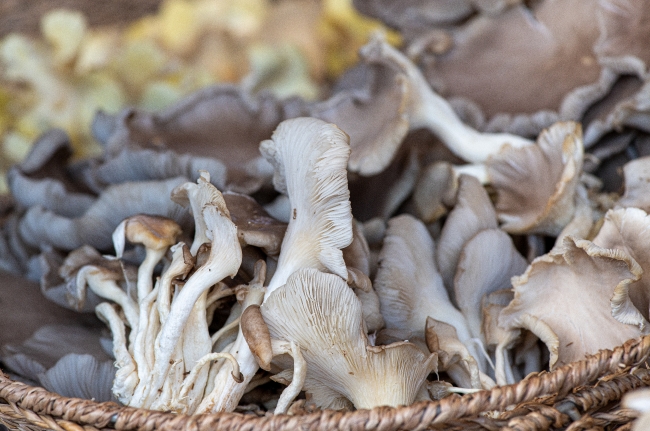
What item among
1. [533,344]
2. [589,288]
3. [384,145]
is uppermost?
[384,145]

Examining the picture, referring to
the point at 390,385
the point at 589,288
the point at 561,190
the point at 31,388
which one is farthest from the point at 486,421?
the point at 31,388

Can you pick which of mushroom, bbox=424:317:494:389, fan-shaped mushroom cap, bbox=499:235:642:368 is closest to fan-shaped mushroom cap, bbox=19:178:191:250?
mushroom, bbox=424:317:494:389

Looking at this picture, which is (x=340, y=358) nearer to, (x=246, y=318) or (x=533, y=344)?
(x=246, y=318)

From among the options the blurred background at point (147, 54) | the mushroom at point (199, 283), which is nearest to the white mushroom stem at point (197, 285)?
the mushroom at point (199, 283)

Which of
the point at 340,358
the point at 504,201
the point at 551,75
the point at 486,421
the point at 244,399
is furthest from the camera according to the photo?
the point at 551,75

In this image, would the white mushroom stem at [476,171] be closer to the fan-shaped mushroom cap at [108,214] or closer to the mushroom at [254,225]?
the mushroom at [254,225]

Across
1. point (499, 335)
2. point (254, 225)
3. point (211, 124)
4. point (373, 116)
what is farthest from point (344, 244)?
point (211, 124)

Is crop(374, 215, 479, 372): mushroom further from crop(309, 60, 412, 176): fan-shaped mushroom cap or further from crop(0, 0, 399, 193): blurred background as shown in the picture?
crop(0, 0, 399, 193): blurred background
